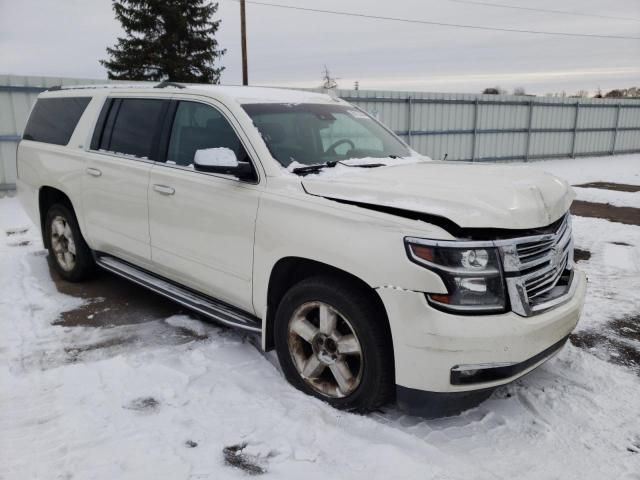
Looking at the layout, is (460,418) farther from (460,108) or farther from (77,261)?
(460,108)

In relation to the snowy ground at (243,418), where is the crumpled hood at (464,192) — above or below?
above

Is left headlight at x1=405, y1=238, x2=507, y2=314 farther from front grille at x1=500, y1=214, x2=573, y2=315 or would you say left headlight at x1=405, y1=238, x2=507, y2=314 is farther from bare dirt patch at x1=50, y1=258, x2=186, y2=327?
bare dirt patch at x1=50, y1=258, x2=186, y2=327

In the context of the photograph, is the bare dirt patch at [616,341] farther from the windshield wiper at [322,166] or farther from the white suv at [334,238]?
the windshield wiper at [322,166]

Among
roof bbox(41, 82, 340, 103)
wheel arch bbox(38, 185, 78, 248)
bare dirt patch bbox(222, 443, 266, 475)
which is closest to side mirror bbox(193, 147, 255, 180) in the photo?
roof bbox(41, 82, 340, 103)

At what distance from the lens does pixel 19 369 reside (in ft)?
12.0

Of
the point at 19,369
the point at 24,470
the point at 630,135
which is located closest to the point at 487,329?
the point at 24,470

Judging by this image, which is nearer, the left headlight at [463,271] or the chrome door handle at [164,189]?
the left headlight at [463,271]

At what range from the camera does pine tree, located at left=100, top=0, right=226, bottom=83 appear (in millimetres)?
27531

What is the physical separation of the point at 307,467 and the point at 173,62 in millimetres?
27608

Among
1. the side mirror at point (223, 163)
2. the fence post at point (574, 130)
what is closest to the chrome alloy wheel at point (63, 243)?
the side mirror at point (223, 163)

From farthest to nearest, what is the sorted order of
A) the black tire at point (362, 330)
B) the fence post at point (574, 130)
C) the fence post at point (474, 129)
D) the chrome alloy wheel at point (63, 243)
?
1. the fence post at point (574, 130)
2. the fence post at point (474, 129)
3. the chrome alloy wheel at point (63, 243)
4. the black tire at point (362, 330)

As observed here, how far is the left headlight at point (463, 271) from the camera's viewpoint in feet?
8.67

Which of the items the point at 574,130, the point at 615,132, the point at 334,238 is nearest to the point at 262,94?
the point at 334,238

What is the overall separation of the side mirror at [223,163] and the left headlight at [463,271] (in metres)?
1.26
